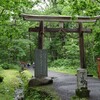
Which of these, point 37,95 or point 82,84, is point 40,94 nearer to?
point 37,95

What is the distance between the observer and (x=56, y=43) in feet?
161

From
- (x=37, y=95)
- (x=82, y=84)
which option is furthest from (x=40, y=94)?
(x=82, y=84)

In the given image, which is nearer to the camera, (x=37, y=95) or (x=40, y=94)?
(x=37, y=95)

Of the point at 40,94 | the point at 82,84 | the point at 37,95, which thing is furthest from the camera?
the point at 40,94

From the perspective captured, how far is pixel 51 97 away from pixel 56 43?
36.9 meters

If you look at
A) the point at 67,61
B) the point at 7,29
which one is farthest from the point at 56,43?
the point at 7,29

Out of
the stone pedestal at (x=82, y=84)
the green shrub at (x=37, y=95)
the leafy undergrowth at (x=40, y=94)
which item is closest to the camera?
the stone pedestal at (x=82, y=84)

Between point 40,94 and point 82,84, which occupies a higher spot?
point 82,84

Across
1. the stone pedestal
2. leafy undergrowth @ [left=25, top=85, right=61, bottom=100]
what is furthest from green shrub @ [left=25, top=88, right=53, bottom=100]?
the stone pedestal

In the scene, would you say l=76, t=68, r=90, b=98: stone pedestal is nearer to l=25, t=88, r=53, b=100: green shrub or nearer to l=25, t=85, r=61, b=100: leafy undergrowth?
l=25, t=85, r=61, b=100: leafy undergrowth

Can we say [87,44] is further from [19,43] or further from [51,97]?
[51,97]

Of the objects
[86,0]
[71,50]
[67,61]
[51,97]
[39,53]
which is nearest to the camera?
[86,0]

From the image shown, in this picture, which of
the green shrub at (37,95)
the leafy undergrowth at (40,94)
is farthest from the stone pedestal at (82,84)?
the green shrub at (37,95)

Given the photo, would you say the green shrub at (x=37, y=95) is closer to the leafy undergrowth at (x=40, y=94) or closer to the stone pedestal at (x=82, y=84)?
the leafy undergrowth at (x=40, y=94)
